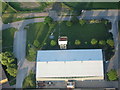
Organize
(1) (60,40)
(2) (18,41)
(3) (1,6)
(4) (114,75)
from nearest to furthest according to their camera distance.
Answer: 1. (4) (114,75)
2. (1) (60,40)
3. (2) (18,41)
4. (3) (1,6)

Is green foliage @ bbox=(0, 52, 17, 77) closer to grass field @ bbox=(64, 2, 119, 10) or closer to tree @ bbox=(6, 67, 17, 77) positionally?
tree @ bbox=(6, 67, 17, 77)

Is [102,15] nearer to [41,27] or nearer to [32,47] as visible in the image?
[41,27]

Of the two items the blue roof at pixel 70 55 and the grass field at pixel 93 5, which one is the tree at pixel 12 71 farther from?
the grass field at pixel 93 5

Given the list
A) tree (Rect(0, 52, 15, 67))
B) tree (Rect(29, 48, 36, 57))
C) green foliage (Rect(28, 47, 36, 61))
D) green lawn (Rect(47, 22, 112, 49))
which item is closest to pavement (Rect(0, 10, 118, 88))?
green foliage (Rect(28, 47, 36, 61))

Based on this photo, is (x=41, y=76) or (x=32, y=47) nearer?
(x=41, y=76)

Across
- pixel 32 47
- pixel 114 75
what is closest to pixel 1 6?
pixel 32 47
